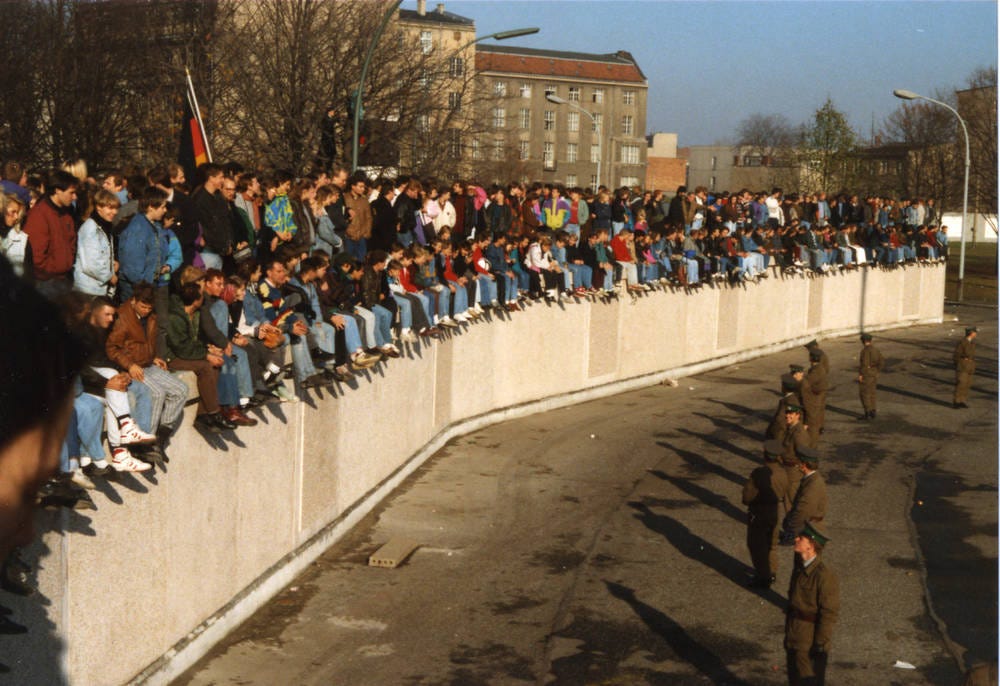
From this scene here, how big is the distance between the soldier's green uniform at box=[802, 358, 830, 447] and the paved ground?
697 mm

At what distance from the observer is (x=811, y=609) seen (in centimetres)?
1124

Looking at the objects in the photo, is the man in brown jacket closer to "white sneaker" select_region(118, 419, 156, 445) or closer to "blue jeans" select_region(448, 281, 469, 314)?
"white sneaker" select_region(118, 419, 156, 445)

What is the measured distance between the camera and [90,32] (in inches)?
1265

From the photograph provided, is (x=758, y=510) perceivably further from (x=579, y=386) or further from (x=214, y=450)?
(x=579, y=386)

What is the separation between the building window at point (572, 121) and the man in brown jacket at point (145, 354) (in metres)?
114

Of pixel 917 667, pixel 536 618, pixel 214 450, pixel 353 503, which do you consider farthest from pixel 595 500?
pixel 214 450

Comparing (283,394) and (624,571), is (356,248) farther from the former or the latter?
(624,571)

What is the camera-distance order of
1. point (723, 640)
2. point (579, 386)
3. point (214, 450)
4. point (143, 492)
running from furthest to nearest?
1. point (579, 386)
2. point (723, 640)
3. point (214, 450)
4. point (143, 492)

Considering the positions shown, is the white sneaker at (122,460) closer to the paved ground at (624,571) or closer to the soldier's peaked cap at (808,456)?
the paved ground at (624,571)

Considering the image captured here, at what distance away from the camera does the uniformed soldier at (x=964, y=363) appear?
30516 millimetres

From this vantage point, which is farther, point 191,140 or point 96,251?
point 191,140

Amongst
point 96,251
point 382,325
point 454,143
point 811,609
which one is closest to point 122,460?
point 96,251

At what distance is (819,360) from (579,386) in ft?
24.8

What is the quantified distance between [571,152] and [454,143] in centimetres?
8677
